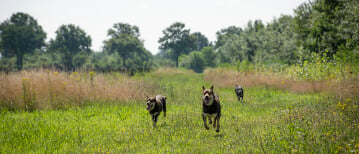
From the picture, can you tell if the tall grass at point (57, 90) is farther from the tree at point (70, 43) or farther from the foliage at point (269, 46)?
the tree at point (70, 43)

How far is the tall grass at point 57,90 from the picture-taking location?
11.8m

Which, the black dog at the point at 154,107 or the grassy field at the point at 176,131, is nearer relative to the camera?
the grassy field at the point at 176,131

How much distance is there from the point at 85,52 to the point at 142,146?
77914mm

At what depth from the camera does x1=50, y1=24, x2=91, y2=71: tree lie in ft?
236

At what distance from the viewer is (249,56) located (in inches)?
1630

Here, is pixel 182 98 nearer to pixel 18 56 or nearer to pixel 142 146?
pixel 142 146

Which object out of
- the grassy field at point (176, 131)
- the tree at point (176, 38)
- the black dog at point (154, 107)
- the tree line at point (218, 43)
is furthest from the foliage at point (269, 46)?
the tree at point (176, 38)

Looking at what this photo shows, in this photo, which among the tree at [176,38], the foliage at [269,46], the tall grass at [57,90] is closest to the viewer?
the tall grass at [57,90]

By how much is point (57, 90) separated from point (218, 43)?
300 feet

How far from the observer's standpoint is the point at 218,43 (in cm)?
10025

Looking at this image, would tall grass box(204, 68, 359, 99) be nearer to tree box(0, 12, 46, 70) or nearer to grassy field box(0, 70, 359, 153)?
grassy field box(0, 70, 359, 153)

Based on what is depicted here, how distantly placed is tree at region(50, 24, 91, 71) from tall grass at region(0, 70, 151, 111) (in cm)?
6090

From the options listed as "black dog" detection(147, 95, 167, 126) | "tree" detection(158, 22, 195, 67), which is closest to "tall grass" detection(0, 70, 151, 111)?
"black dog" detection(147, 95, 167, 126)

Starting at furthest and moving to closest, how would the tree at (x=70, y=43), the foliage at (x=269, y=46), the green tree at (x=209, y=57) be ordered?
the green tree at (x=209, y=57)
the tree at (x=70, y=43)
the foliage at (x=269, y=46)
